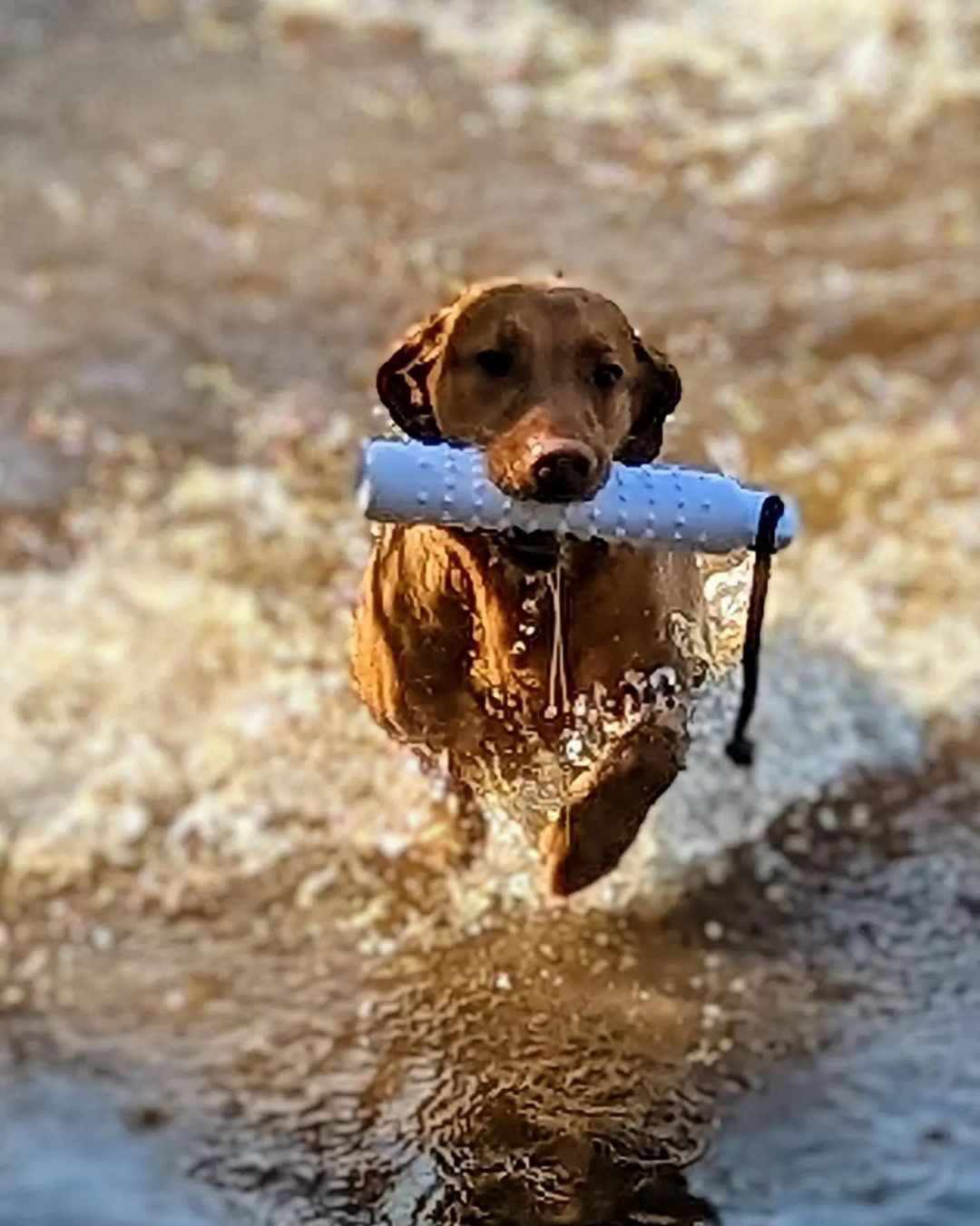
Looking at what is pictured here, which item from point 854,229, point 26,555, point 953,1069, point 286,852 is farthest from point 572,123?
point 953,1069

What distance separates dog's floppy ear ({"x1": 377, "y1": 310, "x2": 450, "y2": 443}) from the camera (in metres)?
3.62

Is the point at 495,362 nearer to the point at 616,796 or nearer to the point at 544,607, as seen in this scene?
the point at 544,607

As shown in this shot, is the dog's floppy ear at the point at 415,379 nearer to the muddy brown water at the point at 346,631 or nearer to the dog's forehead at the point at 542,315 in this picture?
the dog's forehead at the point at 542,315

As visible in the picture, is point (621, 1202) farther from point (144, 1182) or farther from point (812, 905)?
point (812, 905)

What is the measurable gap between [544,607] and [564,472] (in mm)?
471

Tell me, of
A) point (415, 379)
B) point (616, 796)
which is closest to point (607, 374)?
point (415, 379)

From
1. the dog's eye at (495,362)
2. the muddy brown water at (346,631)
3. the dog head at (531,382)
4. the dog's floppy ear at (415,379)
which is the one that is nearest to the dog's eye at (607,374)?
the dog head at (531,382)

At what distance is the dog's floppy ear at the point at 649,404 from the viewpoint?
11.9ft

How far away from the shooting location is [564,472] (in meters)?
3.19

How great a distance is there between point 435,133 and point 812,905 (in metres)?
4.18

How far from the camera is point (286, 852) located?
16.4 feet

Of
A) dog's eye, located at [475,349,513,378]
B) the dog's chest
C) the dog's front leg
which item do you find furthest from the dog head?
the dog's front leg

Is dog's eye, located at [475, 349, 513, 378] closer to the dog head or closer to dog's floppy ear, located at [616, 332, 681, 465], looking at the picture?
the dog head

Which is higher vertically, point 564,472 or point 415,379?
point 415,379
